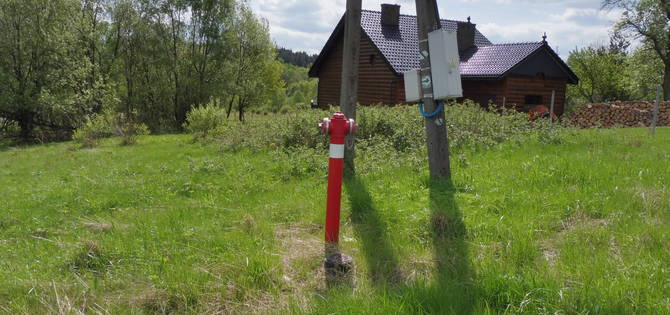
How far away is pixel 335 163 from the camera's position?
3898mm

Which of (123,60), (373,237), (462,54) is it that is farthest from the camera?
(123,60)

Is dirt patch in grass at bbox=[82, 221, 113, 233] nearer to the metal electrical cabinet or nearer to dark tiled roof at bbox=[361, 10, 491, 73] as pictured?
the metal electrical cabinet

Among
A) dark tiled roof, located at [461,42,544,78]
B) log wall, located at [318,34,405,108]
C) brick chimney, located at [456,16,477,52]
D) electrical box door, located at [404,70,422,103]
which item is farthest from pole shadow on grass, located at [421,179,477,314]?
brick chimney, located at [456,16,477,52]

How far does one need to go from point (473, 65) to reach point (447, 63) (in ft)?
58.3

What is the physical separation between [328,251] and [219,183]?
4.09m

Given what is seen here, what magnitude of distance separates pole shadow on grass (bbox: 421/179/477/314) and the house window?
58.6 feet

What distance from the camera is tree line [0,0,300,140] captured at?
25.3 meters

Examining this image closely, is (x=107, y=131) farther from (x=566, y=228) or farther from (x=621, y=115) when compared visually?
(x=621, y=115)

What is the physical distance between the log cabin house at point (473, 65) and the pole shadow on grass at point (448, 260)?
54.6ft

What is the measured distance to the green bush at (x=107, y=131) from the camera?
714 inches

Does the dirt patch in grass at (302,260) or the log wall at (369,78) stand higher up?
the log wall at (369,78)

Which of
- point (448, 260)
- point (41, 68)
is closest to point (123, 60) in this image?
point (41, 68)

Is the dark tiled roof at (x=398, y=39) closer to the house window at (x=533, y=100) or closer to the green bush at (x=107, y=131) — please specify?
the house window at (x=533, y=100)

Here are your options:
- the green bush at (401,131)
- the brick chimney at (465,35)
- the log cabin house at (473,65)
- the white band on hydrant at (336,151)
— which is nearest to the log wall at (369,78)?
the log cabin house at (473,65)
